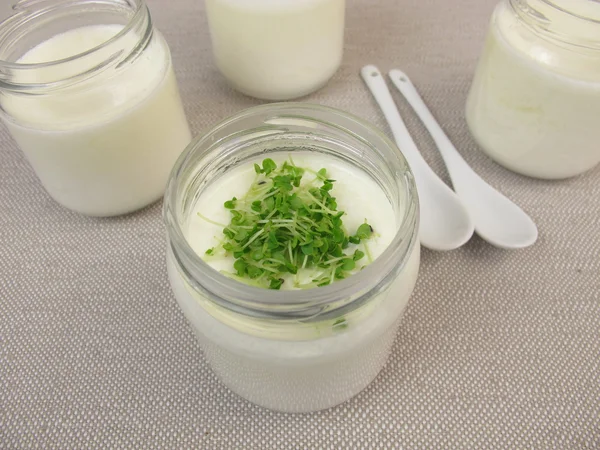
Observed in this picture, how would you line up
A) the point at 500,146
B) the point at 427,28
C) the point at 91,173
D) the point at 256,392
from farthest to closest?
the point at 427,28, the point at 500,146, the point at 91,173, the point at 256,392

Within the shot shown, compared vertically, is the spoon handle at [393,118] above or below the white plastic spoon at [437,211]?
above

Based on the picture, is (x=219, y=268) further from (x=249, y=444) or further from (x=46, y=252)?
(x=46, y=252)

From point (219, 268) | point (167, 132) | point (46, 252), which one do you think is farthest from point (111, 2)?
point (219, 268)

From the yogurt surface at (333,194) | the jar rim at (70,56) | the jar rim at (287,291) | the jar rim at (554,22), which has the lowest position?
the yogurt surface at (333,194)

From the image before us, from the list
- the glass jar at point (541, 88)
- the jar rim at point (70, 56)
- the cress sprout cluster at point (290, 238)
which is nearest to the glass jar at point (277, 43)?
the jar rim at point (70, 56)

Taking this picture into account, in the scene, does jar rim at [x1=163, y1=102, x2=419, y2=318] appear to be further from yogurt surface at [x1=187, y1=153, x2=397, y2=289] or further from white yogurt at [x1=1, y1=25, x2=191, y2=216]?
white yogurt at [x1=1, y1=25, x2=191, y2=216]

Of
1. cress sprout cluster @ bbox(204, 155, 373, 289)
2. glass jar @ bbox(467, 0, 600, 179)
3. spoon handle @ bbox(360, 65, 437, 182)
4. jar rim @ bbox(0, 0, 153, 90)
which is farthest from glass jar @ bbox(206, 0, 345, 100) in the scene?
cress sprout cluster @ bbox(204, 155, 373, 289)

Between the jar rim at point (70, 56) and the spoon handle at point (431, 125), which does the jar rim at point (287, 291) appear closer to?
the jar rim at point (70, 56)
